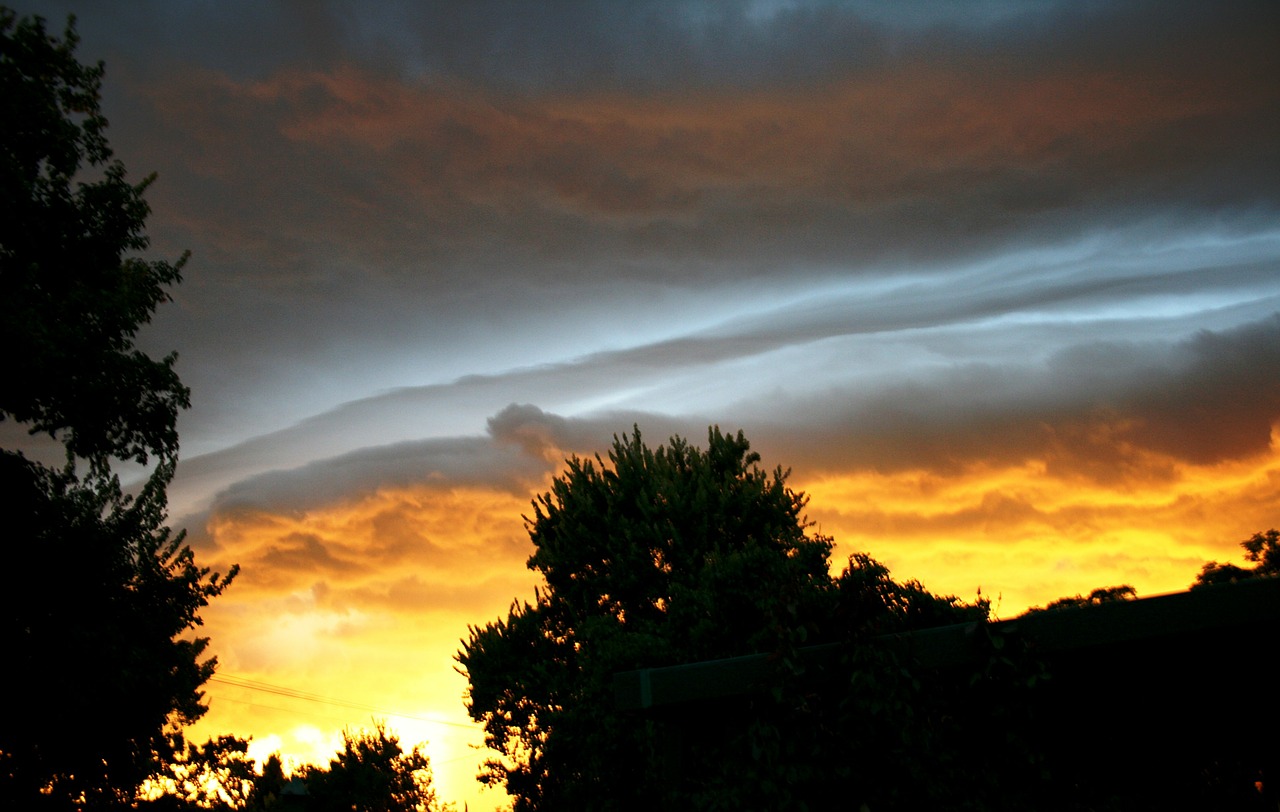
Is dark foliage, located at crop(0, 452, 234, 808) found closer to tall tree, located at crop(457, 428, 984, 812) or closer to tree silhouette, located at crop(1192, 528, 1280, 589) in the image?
tall tree, located at crop(457, 428, 984, 812)

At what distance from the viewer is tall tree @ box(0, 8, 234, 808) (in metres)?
16.1

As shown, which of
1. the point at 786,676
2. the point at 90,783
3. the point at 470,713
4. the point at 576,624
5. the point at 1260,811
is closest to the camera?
the point at 1260,811

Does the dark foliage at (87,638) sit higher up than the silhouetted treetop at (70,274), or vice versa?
the silhouetted treetop at (70,274)

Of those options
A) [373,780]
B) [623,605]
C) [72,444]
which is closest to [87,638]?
[72,444]

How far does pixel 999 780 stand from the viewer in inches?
253

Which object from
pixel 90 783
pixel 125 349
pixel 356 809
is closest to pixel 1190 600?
pixel 125 349

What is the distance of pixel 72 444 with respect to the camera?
17562 millimetres

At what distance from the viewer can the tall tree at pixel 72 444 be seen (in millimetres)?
16109

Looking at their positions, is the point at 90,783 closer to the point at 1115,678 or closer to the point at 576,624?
the point at 576,624

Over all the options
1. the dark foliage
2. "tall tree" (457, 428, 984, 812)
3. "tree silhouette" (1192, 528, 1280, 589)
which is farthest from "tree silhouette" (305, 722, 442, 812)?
"tree silhouette" (1192, 528, 1280, 589)

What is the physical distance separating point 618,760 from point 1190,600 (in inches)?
757

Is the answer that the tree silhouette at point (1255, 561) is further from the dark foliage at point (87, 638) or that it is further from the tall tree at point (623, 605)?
the dark foliage at point (87, 638)

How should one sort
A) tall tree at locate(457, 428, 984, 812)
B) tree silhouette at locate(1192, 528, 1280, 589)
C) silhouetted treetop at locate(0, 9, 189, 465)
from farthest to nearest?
tree silhouette at locate(1192, 528, 1280, 589)
tall tree at locate(457, 428, 984, 812)
silhouetted treetop at locate(0, 9, 189, 465)

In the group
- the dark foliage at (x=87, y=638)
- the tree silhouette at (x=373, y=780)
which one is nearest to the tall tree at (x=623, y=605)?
the dark foliage at (x=87, y=638)
